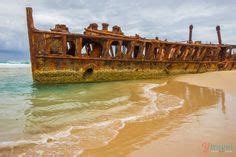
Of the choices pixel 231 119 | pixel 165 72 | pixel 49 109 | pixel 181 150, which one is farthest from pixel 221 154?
pixel 165 72

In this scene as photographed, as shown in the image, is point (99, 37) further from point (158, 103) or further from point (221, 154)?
point (221, 154)

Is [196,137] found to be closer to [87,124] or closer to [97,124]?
[97,124]

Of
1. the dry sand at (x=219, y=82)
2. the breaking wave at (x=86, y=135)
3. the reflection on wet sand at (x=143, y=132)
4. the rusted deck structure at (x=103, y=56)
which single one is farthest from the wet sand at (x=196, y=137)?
the rusted deck structure at (x=103, y=56)

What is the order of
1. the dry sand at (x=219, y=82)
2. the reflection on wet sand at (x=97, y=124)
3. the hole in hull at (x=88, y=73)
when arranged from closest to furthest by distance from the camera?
1. the reflection on wet sand at (x=97, y=124)
2. the dry sand at (x=219, y=82)
3. the hole in hull at (x=88, y=73)

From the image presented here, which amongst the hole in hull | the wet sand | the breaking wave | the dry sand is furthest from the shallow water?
the hole in hull

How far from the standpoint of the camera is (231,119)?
4199mm

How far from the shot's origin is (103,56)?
37.9 ft

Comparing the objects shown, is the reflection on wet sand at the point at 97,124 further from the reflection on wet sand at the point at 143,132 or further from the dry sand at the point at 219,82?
the dry sand at the point at 219,82

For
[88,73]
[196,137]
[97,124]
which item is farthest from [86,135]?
[88,73]

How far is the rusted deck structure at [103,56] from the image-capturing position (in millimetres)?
10016

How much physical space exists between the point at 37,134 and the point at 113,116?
1.65m

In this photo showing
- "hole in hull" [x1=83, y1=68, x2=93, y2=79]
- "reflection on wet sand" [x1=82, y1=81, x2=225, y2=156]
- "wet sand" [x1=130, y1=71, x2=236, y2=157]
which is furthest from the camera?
"hole in hull" [x1=83, y1=68, x2=93, y2=79]

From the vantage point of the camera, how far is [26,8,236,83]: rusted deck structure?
32.9 ft

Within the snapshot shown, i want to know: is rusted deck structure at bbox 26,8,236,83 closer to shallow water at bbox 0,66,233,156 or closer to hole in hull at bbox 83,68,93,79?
hole in hull at bbox 83,68,93,79
